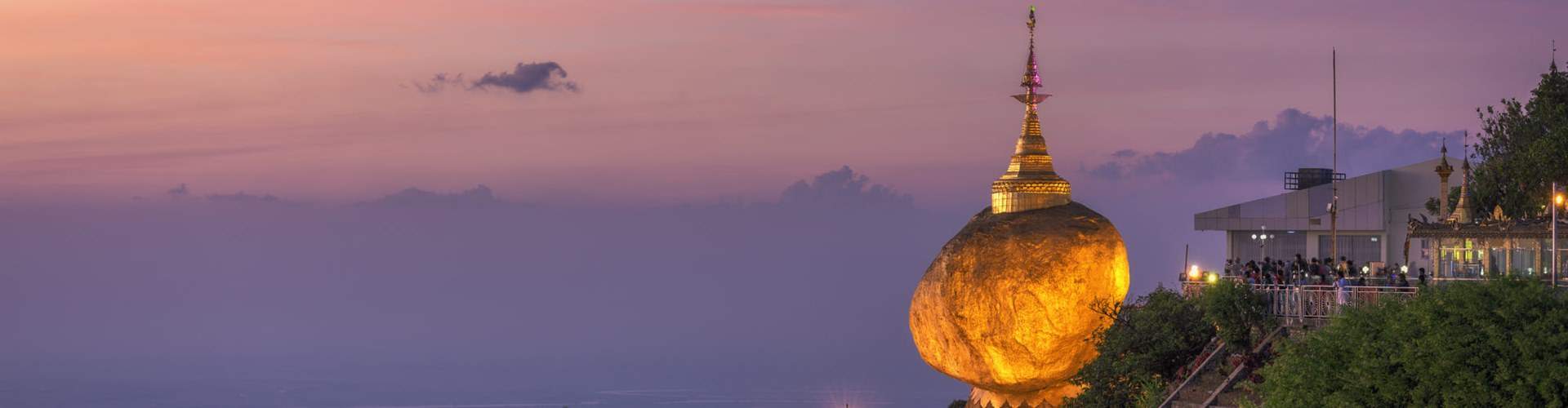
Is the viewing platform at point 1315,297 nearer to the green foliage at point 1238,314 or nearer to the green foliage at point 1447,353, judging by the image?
the green foliage at point 1238,314

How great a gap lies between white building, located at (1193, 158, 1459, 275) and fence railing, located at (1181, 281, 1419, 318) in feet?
86.5

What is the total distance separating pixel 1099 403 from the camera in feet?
129

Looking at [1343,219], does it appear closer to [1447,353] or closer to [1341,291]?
[1341,291]

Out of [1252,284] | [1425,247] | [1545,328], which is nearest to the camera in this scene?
[1545,328]

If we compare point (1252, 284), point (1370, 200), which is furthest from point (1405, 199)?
point (1252, 284)

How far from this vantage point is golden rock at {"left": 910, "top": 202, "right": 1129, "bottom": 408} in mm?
42469

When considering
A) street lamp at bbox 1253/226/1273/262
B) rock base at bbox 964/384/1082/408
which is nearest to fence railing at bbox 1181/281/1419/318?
rock base at bbox 964/384/1082/408

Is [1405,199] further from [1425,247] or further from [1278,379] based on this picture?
[1278,379]

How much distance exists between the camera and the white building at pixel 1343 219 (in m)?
64.8

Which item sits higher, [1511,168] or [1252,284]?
[1511,168]

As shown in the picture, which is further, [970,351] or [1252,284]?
[970,351]

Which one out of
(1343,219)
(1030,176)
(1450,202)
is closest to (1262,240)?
(1343,219)

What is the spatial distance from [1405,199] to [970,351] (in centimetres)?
2882

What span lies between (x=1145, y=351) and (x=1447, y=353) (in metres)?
11.7
